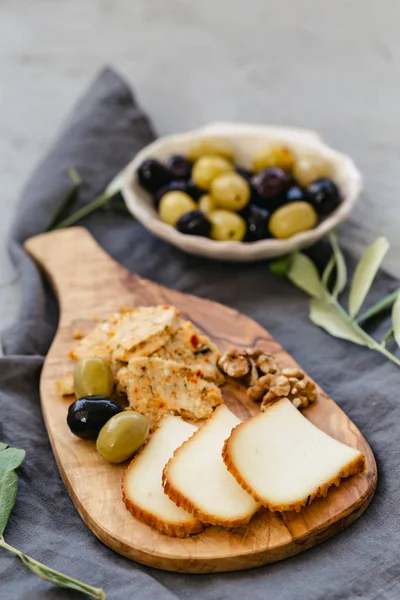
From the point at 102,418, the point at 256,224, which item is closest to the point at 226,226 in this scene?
the point at 256,224

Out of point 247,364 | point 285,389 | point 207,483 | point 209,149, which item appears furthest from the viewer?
point 209,149

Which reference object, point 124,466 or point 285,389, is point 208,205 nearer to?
point 285,389

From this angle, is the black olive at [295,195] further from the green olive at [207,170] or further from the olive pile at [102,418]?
the olive pile at [102,418]

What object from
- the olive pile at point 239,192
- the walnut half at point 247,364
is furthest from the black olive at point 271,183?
the walnut half at point 247,364

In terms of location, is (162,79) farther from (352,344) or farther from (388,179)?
(352,344)

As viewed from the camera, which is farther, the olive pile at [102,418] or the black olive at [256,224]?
the black olive at [256,224]

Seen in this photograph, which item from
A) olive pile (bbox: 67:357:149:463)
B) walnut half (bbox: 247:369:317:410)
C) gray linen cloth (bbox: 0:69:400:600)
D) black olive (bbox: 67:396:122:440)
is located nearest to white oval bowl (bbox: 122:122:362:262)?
gray linen cloth (bbox: 0:69:400:600)

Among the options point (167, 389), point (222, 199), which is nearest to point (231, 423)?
point (167, 389)
